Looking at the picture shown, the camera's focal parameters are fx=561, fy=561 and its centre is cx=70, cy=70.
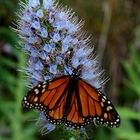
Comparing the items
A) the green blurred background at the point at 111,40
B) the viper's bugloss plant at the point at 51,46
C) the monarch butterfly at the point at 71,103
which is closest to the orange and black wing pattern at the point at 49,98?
the monarch butterfly at the point at 71,103

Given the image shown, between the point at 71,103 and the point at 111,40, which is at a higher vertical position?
the point at 111,40

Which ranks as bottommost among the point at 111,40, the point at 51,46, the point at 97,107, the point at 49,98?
the point at 49,98

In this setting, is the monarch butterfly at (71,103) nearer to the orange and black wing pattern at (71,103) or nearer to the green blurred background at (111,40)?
the orange and black wing pattern at (71,103)

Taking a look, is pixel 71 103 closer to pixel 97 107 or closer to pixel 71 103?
pixel 71 103

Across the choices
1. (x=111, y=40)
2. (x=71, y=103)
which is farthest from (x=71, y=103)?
(x=111, y=40)

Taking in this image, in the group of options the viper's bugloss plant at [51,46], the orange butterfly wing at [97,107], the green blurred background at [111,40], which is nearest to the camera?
the orange butterfly wing at [97,107]

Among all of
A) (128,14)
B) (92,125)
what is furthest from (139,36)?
(92,125)

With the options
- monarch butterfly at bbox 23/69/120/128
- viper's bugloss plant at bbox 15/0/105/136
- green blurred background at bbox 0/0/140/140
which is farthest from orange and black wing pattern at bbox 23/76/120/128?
green blurred background at bbox 0/0/140/140

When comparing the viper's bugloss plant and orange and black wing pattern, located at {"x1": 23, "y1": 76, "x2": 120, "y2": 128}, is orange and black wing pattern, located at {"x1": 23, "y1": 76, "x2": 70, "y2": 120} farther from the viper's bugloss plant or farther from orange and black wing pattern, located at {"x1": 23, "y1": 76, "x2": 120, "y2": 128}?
the viper's bugloss plant

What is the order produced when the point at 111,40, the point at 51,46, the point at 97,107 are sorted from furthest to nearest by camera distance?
the point at 111,40, the point at 51,46, the point at 97,107
